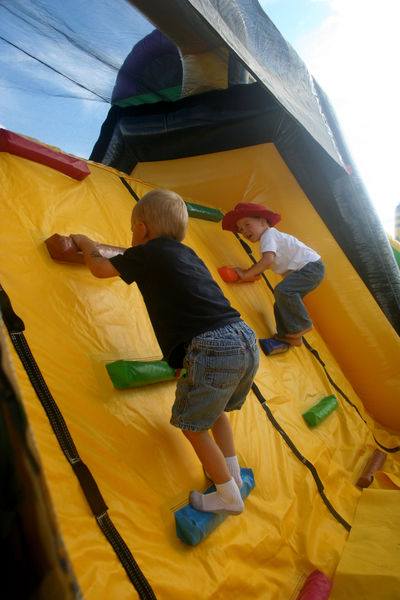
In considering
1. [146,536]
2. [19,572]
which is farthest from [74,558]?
[19,572]

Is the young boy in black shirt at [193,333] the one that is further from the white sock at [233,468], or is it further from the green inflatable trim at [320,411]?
the green inflatable trim at [320,411]

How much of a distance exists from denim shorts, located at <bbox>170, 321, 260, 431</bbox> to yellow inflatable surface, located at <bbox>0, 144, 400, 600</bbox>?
21 cm

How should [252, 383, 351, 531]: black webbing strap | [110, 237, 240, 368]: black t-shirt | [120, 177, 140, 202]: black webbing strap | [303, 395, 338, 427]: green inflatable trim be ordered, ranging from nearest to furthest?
[110, 237, 240, 368]: black t-shirt, [252, 383, 351, 531]: black webbing strap, [303, 395, 338, 427]: green inflatable trim, [120, 177, 140, 202]: black webbing strap

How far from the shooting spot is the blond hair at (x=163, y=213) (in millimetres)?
1083

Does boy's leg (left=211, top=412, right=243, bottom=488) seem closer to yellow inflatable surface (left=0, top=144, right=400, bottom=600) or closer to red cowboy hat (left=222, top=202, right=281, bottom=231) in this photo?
yellow inflatable surface (left=0, top=144, right=400, bottom=600)

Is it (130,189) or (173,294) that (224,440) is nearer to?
(173,294)

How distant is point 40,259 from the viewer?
1.19m

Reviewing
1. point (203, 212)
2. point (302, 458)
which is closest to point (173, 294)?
point (302, 458)

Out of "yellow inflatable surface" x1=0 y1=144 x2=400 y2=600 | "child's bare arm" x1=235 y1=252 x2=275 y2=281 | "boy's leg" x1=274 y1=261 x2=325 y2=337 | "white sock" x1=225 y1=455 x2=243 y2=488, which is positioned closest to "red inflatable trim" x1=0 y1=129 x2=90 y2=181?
"yellow inflatable surface" x1=0 y1=144 x2=400 y2=600

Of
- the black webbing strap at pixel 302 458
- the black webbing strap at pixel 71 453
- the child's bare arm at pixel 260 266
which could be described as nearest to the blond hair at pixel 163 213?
the black webbing strap at pixel 71 453

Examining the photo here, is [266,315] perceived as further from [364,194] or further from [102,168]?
[102,168]

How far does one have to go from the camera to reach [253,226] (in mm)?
2170

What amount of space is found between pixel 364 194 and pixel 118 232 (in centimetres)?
174

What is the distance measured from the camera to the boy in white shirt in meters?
2.07
